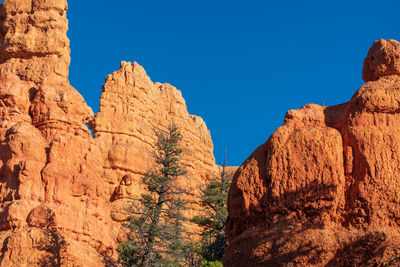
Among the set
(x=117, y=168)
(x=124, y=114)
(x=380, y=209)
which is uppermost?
(x=124, y=114)

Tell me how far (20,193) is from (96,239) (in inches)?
176

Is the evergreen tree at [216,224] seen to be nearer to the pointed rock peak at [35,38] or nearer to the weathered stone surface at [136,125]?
the weathered stone surface at [136,125]

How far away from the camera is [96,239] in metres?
25.0

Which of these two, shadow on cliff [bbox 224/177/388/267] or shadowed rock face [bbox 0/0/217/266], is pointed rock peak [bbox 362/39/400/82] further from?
shadowed rock face [bbox 0/0/217/266]

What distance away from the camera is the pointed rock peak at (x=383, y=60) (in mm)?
11289

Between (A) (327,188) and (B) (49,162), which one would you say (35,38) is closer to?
(B) (49,162)

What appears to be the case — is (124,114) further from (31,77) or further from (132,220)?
(132,220)

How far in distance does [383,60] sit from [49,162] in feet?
61.8

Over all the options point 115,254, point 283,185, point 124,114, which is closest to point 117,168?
point 124,114

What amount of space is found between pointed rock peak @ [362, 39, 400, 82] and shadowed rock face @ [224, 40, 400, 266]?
0.08ft

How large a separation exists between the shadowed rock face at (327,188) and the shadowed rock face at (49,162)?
536 inches

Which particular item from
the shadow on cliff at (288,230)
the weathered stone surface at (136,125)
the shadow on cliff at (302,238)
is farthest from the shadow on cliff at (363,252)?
the weathered stone surface at (136,125)

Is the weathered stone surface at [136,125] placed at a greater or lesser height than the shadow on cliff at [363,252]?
greater

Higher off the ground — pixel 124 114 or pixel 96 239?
pixel 124 114
